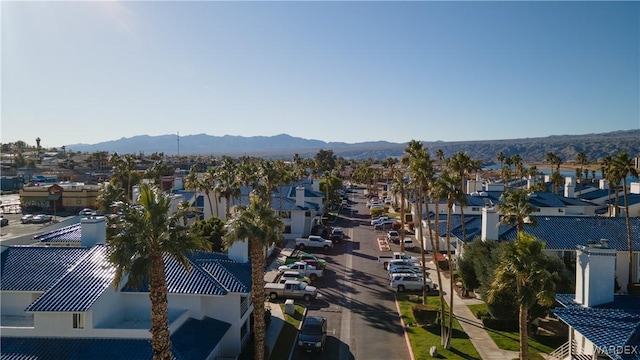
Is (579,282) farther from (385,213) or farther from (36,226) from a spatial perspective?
(36,226)

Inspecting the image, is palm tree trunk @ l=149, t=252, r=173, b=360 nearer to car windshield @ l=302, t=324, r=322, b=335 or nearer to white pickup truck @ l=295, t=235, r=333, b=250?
car windshield @ l=302, t=324, r=322, b=335

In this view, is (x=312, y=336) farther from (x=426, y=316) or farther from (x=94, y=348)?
(x=94, y=348)

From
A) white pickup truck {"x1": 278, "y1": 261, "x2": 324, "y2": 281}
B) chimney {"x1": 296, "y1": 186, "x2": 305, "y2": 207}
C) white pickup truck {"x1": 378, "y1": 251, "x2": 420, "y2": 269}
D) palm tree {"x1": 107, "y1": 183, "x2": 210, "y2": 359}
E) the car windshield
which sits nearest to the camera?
palm tree {"x1": 107, "y1": 183, "x2": 210, "y2": 359}

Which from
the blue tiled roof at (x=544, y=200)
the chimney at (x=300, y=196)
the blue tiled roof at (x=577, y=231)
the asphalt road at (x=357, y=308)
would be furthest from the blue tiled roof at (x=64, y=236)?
the blue tiled roof at (x=544, y=200)

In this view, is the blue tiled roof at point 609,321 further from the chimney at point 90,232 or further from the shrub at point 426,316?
the chimney at point 90,232

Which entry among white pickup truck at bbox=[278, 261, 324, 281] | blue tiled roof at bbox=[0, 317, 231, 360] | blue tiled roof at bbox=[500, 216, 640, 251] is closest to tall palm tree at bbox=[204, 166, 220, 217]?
white pickup truck at bbox=[278, 261, 324, 281]

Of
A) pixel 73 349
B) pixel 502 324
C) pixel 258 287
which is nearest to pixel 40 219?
pixel 73 349

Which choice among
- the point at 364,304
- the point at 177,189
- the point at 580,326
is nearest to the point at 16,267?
the point at 364,304
